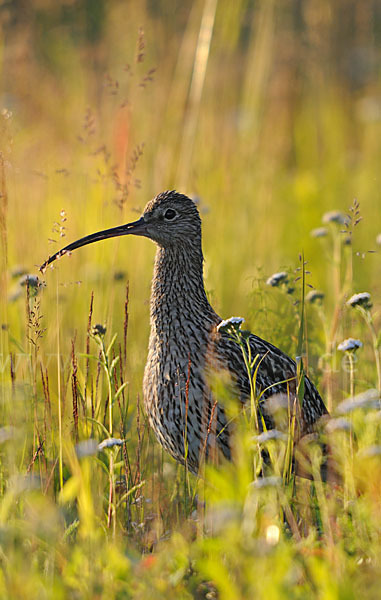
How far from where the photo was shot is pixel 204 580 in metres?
2.29

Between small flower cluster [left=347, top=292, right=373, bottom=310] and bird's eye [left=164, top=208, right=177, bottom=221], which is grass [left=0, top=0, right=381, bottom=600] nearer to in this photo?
small flower cluster [left=347, top=292, right=373, bottom=310]

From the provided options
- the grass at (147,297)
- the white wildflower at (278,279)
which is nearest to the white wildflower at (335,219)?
the grass at (147,297)

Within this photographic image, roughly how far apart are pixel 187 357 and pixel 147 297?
1.54 m

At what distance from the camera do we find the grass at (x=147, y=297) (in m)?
2.00

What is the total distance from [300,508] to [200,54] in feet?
9.26

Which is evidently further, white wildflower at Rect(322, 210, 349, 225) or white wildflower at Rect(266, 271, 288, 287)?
white wildflower at Rect(322, 210, 349, 225)

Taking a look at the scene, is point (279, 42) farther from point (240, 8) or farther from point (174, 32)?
point (240, 8)

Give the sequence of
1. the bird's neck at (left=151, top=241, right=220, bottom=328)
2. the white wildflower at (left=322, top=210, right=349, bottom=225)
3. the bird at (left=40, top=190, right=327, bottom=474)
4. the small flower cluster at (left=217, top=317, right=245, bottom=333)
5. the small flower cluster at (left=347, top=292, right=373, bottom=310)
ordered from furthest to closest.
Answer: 1. the white wildflower at (left=322, top=210, right=349, bottom=225)
2. the bird's neck at (left=151, top=241, right=220, bottom=328)
3. the bird at (left=40, top=190, right=327, bottom=474)
4. the small flower cluster at (left=347, top=292, right=373, bottom=310)
5. the small flower cluster at (left=217, top=317, right=245, bottom=333)

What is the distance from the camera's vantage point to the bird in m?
3.01

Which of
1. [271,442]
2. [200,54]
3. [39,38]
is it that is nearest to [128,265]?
[200,54]

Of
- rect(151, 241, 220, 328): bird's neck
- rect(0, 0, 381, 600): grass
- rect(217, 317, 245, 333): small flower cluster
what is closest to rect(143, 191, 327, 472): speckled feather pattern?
rect(151, 241, 220, 328): bird's neck

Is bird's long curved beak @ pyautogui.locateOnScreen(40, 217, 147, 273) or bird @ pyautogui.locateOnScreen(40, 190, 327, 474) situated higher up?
bird's long curved beak @ pyautogui.locateOnScreen(40, 217, 147, 273)

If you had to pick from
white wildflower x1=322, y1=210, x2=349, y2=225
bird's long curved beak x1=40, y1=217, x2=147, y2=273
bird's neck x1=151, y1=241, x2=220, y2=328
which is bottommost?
bird's neck x1=151, y1=241, x2=220, y2=328

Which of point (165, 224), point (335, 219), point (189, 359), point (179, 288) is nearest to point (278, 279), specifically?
point (179, 288)
